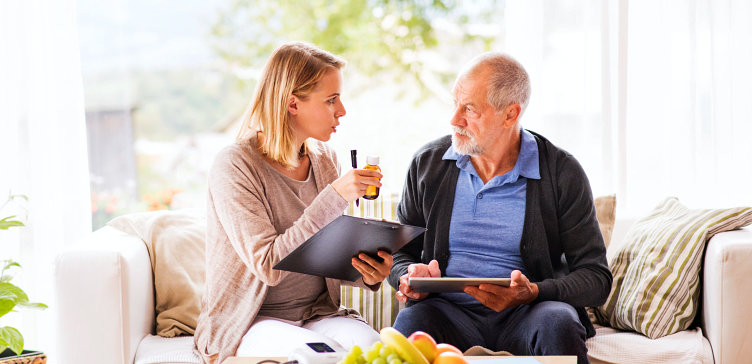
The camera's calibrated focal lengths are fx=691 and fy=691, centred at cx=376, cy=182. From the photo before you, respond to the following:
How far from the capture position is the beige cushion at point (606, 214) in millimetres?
2433

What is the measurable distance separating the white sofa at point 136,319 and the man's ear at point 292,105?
67cm

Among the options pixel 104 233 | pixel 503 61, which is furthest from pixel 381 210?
pixel 104 233

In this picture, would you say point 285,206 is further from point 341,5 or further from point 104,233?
point 341,5

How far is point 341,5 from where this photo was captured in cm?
508

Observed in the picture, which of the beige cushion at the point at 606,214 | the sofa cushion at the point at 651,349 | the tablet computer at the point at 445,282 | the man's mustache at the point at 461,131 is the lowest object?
the sofa cushion at the point at 651,349

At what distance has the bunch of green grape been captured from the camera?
3.76 feet

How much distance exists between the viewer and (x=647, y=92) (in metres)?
2.83

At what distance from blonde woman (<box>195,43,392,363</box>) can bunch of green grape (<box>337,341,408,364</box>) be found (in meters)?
0.55

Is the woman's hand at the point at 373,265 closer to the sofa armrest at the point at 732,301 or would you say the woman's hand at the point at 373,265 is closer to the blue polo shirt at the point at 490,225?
the blue polo shirt at the point at 490,225

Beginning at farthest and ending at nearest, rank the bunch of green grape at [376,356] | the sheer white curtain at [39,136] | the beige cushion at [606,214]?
the sheer white curtain at [39,136] → the beige cushion at [606,214] → the bunch of green grape at [376,356]

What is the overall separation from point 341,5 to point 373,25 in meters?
0.28

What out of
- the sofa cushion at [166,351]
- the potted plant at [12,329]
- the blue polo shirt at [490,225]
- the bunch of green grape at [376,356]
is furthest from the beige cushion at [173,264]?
the bunch of green grape at [376,356]

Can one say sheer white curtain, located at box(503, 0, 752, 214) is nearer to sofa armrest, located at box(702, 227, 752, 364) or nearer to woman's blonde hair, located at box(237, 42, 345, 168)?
sofa armrest, located at box(702, 227, 752, 364)

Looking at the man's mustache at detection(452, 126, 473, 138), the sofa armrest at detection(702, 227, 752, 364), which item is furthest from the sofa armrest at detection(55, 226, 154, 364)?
the sofa armrest at detection(702, 227, 752, 364)
